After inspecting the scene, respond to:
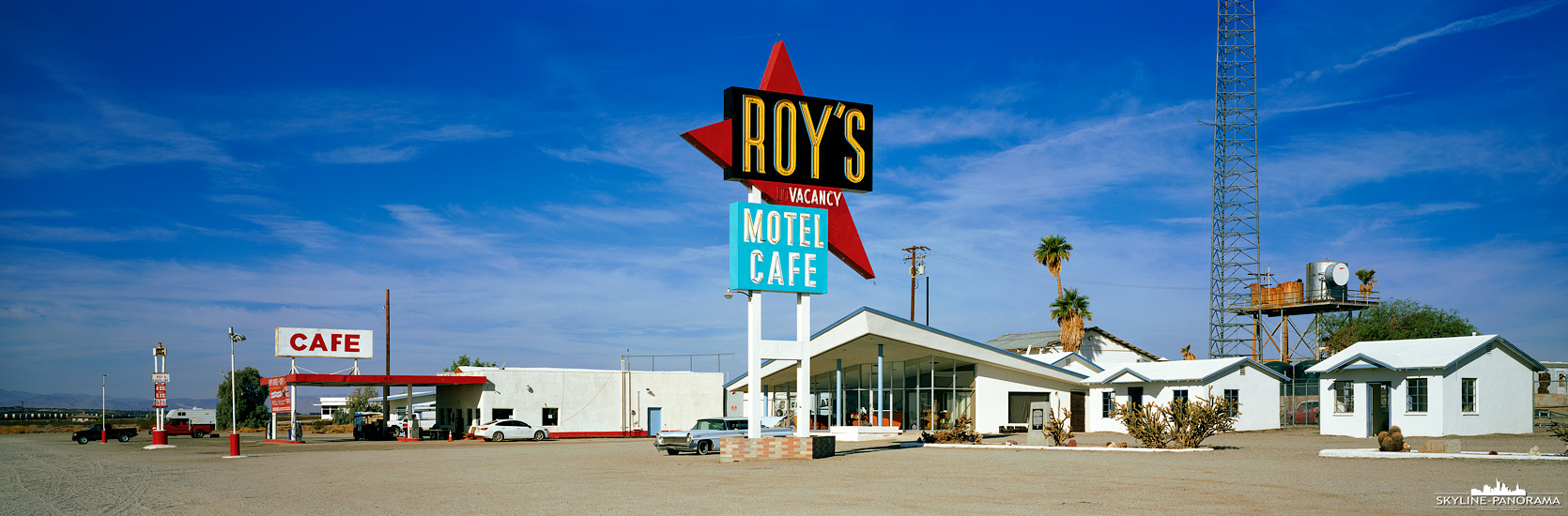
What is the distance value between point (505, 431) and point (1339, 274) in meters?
48.6

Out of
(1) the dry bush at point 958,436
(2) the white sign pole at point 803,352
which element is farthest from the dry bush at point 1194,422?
(2) the white sign pole at point 803,352

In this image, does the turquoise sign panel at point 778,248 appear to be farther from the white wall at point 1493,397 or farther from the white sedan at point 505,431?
the white sedan at point 505,431

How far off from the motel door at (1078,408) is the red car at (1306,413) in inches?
402

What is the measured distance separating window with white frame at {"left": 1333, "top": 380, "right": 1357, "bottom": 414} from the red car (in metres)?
10.4

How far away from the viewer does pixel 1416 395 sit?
35281 millimetres

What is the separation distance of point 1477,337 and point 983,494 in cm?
3007

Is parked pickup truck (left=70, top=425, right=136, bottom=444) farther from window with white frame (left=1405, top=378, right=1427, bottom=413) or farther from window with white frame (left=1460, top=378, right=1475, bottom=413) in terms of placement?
window with white frame (left=1460, top=378, right=1475, bottom=413)

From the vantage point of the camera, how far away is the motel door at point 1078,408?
153ft

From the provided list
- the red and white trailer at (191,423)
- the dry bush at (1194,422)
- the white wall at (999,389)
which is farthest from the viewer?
the red and white trailer at (191,423)

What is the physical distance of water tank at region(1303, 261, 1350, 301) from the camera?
6025cm

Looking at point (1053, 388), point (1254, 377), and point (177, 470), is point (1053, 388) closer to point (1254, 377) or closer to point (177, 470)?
point (1254, 377)

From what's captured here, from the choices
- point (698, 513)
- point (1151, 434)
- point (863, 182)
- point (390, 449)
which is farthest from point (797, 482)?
point (390, 449)

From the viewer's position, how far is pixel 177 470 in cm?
2445

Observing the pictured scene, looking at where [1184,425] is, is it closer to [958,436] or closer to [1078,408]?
[958,436]
